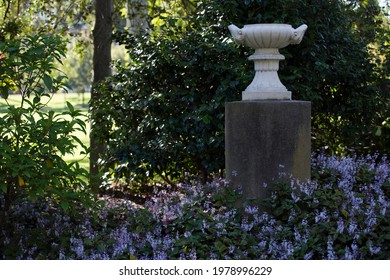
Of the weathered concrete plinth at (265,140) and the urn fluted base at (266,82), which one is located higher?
the urn fluted base at (266,82)

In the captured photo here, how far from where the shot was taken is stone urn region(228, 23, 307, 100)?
18.4 feet

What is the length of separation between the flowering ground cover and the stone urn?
750 millimetres

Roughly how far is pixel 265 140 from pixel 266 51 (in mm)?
855

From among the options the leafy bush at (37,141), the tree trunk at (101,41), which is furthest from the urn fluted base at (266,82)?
the tree trunk at (101,41)

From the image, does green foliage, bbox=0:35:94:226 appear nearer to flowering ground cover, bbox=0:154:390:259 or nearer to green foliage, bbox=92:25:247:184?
flowering ground cover, bbox=0:154:390:259

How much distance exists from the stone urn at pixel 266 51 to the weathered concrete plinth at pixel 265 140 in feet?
0.76

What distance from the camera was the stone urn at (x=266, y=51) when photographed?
5598 millimetres

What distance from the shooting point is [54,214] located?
226 inches

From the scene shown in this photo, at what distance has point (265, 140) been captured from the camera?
5410mm

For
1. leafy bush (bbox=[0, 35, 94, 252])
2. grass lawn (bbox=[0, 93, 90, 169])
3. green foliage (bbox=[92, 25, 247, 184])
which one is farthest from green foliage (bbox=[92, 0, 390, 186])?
leafy bush (bbox=[0, 35, 94, 252])

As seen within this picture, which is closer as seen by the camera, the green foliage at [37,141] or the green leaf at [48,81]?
the green foliage at [37,141]

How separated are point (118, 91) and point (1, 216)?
2.71m

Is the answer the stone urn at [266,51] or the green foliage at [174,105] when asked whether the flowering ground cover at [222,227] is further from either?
the green foliage at [174,105]
